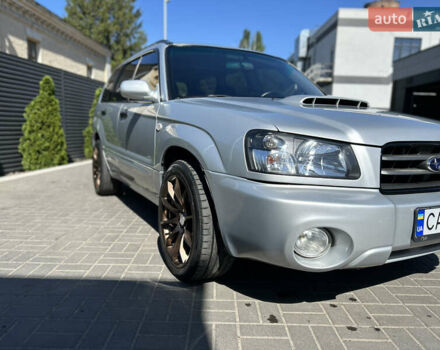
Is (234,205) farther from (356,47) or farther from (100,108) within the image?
(356,47)

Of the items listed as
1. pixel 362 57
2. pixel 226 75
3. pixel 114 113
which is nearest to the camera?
pixel 226 75

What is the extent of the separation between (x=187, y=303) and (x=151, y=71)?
2188mm

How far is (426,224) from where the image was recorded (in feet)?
6.22

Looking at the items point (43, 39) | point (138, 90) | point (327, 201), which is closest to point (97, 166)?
point (138, 90)

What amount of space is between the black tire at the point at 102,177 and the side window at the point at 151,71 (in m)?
1.50

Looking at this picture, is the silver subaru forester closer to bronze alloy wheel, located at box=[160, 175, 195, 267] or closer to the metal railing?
bronze alloy wheel, located at box=[160, 175, 195, 267]

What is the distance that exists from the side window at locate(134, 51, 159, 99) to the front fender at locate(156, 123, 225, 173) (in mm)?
487

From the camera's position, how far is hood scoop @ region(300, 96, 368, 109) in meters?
2.39

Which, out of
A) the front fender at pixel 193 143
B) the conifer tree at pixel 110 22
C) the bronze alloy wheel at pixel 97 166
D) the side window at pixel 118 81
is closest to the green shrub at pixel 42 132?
the bronze alloy wheel at pixel 97 166

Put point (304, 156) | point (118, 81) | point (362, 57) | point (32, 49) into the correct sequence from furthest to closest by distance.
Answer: point (362, 57), point (32, 49), point (118, 81), point (304, 156)

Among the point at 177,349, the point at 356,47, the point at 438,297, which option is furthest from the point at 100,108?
the point at 356,47

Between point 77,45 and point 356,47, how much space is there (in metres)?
20.9

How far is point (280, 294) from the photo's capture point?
2322 mm

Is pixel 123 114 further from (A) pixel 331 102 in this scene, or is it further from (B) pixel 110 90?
(A) pixel 331 102
